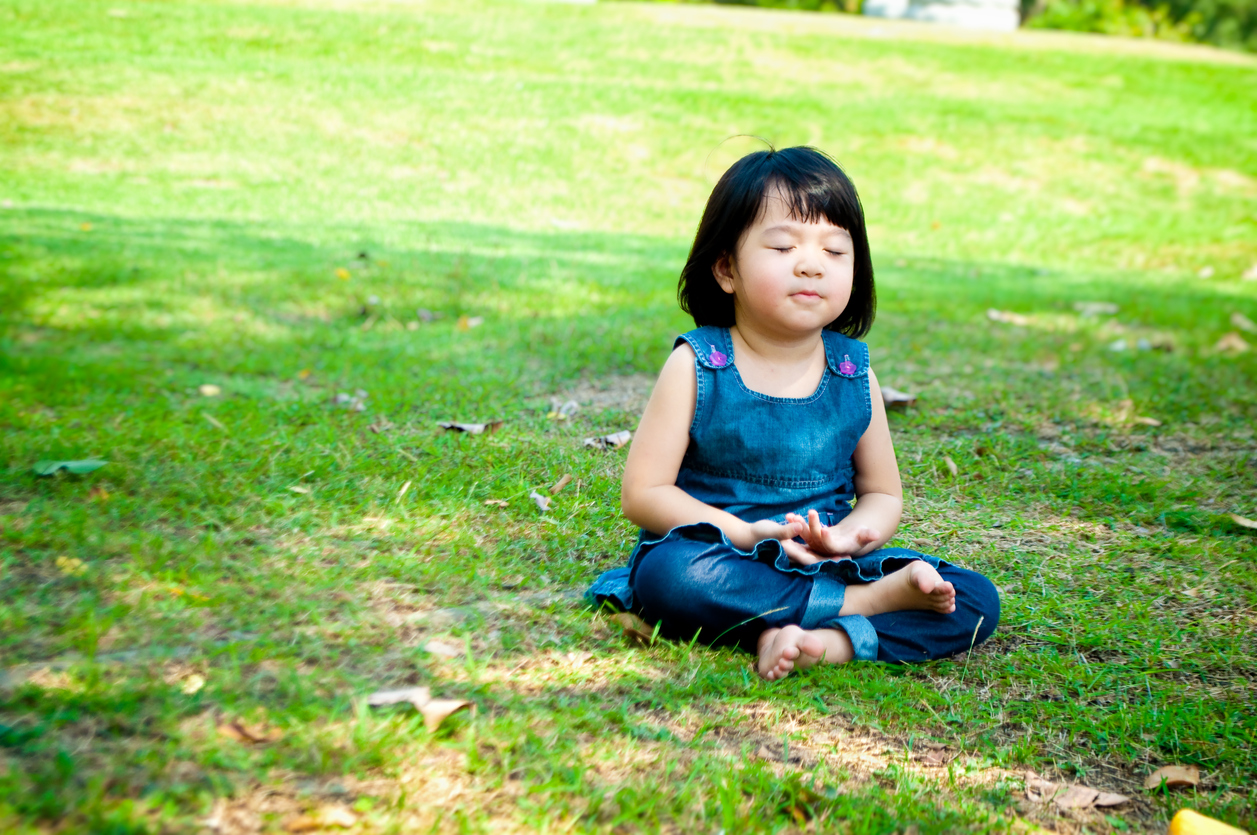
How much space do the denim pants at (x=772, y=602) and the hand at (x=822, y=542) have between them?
0.03 metres

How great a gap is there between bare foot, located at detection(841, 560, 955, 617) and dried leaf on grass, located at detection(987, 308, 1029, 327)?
14.7ft

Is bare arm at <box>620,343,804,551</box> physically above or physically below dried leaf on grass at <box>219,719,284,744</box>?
above

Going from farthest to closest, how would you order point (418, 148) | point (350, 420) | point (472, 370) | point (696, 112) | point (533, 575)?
point (696, 112) → point (418, 148) → point (472, 370) → point (350, 420) → point (533, 575)

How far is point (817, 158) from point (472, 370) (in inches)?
102

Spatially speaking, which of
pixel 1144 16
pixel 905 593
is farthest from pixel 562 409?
pixel 1144 16

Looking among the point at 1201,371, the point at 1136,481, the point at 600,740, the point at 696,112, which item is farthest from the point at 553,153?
the point at 600,740

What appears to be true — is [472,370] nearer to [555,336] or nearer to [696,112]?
[555,336]

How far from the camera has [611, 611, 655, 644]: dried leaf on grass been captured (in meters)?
2.19

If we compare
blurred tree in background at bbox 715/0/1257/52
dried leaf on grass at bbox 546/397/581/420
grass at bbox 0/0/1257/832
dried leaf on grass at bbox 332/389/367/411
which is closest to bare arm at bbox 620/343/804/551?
grass at bbox 0/0/1257/832

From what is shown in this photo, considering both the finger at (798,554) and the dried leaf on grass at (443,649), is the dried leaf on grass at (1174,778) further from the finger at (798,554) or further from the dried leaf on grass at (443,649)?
the dried leaf on grass at (443,649)

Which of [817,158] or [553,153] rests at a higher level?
[817,158]

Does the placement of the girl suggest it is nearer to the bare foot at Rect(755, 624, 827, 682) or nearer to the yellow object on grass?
the bare foot at Rect(755, 624, 827, 682)

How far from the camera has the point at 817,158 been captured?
2.35 meters

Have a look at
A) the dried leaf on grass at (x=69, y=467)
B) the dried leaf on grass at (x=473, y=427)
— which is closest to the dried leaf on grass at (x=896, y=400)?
the dried leaf on grass at (x=473, y=427)
